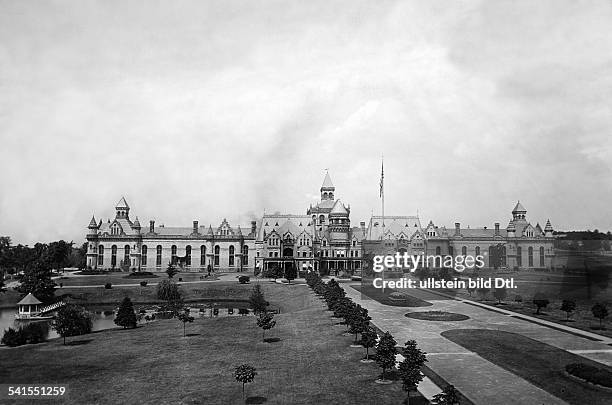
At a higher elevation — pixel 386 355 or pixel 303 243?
pixel 303 243

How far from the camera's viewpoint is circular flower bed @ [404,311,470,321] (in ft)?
179

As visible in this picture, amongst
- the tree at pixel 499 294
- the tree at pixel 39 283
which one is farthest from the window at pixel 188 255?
the tree at pixel 499 294

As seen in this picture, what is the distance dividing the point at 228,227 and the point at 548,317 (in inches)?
3678

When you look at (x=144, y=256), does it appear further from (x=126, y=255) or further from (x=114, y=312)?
(x=114, y=312)

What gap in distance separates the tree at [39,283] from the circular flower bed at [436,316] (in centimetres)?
5684

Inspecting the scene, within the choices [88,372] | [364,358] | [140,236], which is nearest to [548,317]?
[364,358]

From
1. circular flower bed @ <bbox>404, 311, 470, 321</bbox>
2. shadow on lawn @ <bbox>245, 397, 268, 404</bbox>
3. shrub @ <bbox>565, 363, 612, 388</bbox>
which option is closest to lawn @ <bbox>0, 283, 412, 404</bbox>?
shadow on lawn @ <bbox>245, 397, 268, 404</bbox>

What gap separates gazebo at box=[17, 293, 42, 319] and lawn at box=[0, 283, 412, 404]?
19.9 meters

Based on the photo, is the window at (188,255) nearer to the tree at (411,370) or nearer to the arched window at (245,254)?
the arched window at (245,254)

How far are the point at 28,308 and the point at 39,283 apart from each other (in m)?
10.3

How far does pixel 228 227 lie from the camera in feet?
439

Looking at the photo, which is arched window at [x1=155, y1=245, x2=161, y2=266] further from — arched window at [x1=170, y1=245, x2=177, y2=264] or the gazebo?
the gazebo

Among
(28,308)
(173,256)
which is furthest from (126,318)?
(173,256)

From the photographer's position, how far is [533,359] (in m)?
36.2
